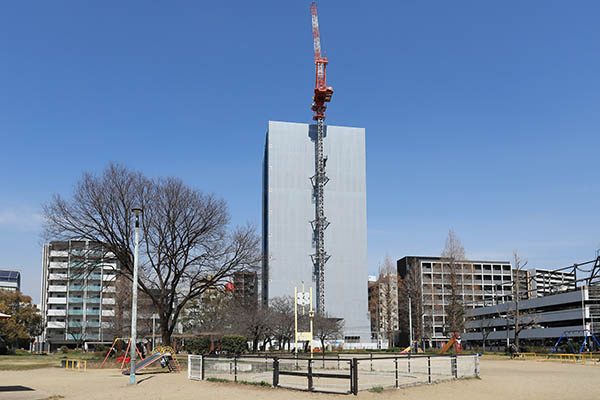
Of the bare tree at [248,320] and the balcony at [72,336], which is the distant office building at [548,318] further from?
the balcony at [72,336]

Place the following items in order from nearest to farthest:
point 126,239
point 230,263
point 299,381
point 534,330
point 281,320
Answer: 1. point 299,381
2. point 126,239
3. point 230,263
4. point 281,320
5. point 534,330

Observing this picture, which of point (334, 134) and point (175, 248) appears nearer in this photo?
point (175, 248)

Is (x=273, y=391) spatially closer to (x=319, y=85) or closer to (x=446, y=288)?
(x=319, y=85)

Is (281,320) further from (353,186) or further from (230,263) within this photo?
(353,186)

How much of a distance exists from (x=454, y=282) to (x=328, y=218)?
23.5m

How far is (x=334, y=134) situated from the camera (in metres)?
92.5

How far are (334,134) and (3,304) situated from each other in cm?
5438

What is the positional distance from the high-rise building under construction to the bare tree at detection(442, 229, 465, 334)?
47.8ft

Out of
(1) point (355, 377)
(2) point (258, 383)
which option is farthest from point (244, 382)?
(1) point (355, 377)

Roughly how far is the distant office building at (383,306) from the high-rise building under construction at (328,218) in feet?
14.0

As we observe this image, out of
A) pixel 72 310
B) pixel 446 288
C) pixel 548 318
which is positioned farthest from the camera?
pixel 446 288

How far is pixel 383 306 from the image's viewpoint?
102062 millimetres

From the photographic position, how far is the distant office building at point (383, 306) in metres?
91.1

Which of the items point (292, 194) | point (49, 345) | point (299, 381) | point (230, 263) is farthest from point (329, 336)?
point (299, 381)
